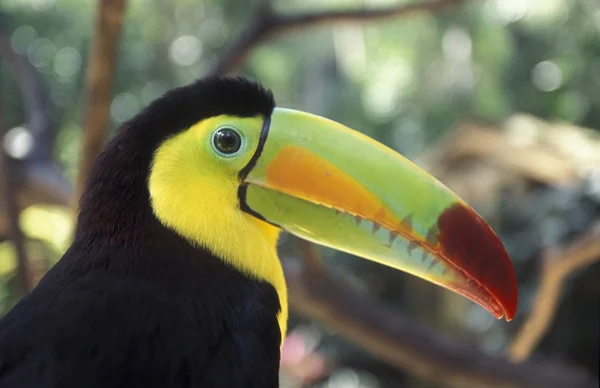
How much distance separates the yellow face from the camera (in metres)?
1.15

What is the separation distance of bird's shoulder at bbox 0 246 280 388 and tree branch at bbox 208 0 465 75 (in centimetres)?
123

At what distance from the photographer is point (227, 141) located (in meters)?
1.20

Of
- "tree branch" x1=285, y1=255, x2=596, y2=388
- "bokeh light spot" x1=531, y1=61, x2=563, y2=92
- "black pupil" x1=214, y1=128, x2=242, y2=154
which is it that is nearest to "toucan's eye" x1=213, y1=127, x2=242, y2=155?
"black pupil" x1=214, y1=128, x2=242, y2=154

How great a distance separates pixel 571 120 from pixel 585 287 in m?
2.66

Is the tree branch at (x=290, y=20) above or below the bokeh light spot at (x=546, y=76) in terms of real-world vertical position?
below

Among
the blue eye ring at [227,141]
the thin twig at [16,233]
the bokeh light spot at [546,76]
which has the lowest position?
the thin twig at [16,233]

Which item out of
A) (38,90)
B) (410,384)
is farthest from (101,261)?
(410,384)

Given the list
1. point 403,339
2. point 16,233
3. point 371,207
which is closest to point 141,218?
point 371,207

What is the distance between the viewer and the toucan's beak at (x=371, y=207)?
1162 millimetres

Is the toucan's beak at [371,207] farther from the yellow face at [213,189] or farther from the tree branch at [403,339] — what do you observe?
the tree branch at [403,339]

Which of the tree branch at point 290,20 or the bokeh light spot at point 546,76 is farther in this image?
the bokeh light spot at point 546,76

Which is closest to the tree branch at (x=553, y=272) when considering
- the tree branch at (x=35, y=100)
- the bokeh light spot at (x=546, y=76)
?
the tree branch at (x=35, y=100)

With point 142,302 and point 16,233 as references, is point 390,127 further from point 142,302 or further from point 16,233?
point 142,302

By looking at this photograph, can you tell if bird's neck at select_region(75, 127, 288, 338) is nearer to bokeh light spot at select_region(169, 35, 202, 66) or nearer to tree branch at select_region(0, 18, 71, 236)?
tree branch at select_region(0, 18, 71, 236)
